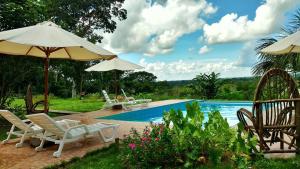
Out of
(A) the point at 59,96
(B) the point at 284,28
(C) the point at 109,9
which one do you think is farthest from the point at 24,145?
(C) the point at 109,9

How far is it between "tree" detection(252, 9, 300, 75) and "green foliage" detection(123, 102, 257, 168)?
7.68 m

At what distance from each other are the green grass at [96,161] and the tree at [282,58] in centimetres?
790

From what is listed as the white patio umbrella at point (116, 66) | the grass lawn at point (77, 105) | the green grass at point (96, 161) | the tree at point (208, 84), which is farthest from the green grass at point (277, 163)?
the tree at point (208, 84)

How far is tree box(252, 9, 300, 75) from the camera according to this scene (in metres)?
12.3

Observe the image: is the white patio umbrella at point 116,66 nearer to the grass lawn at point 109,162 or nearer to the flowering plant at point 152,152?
the grass lawn at point 109,162

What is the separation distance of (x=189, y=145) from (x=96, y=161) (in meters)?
1.84

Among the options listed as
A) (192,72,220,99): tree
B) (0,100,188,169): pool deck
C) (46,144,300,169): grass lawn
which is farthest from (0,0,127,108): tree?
(192,72,220,99): tree

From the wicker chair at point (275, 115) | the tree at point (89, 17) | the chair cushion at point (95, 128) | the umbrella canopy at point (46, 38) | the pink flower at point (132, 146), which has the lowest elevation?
the pink flower at point (132, 146)

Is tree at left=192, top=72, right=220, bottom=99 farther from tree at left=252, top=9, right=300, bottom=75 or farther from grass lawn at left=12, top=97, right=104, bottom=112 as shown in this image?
grass lawn at left=12, top=97, right=104, bottom=112

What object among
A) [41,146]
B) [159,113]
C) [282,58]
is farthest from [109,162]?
[159,113]

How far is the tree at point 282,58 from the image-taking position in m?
12.3

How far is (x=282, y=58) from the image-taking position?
13070 millimetres

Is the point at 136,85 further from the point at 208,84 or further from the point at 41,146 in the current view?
the point at 41,146

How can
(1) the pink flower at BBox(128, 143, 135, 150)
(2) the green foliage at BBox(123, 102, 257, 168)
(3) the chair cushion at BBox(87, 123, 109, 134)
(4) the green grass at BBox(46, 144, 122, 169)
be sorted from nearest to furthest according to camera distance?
(2) the green foliage at BBox(123, 102, 257, 168) → (1) the pink flower at BBox(128, 143, 135, 150) → (4) the green grass at BBox(46, 144, 122, 169) → (3) the chair cushion at BBox(87, 123, 109, 134)
